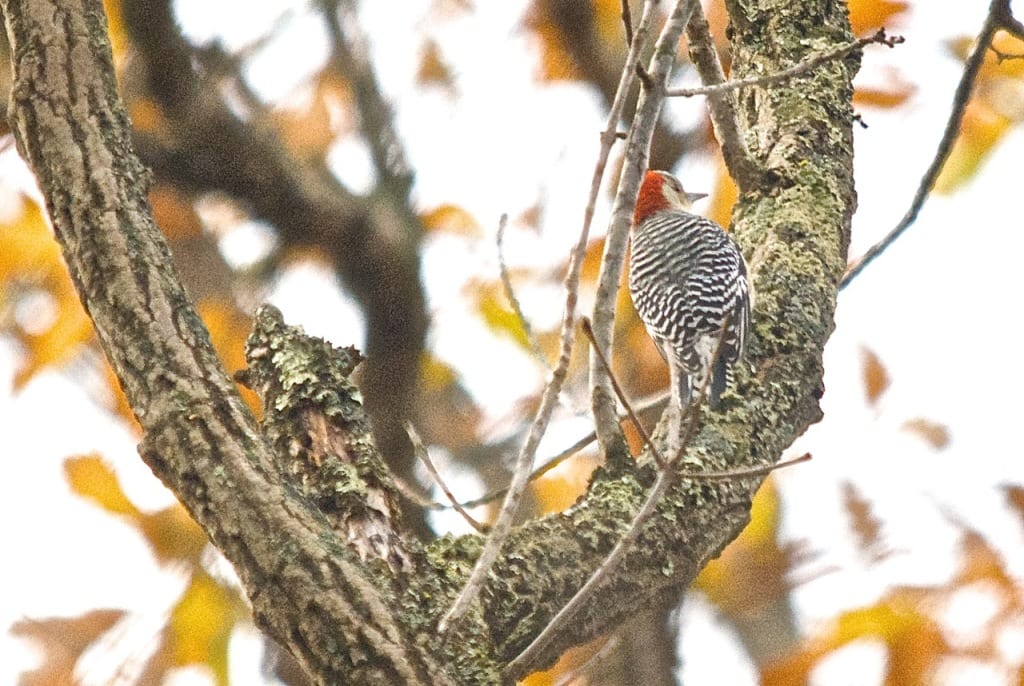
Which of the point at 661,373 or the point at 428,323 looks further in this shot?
the point at 661,373

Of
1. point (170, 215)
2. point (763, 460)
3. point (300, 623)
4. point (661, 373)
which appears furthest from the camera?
point (661, 373)

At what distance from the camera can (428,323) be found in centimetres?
475

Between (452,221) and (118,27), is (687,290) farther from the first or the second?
(118,27)

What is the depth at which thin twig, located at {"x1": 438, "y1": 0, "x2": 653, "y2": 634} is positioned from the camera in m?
2.28

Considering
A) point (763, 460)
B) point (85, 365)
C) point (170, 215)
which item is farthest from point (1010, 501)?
point (85, 365)

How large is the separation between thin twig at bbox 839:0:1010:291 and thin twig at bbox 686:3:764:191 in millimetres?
571

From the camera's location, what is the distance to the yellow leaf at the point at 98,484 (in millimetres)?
4586

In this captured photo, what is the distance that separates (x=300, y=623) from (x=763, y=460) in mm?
1686

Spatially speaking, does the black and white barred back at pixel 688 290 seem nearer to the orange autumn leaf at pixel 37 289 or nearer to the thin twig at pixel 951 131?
the thin twig at pixel 951 131

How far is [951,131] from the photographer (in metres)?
4.24

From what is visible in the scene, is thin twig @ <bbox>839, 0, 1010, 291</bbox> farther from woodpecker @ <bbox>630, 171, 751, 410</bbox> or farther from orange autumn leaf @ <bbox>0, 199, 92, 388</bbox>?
orange autumn leaf @ <bbox>0, 199, 92, 388</bbox>

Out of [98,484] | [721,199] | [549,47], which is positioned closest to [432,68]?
[549,47]

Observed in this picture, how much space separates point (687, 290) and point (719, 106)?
194cm

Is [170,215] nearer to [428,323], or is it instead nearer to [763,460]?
[428,323]
